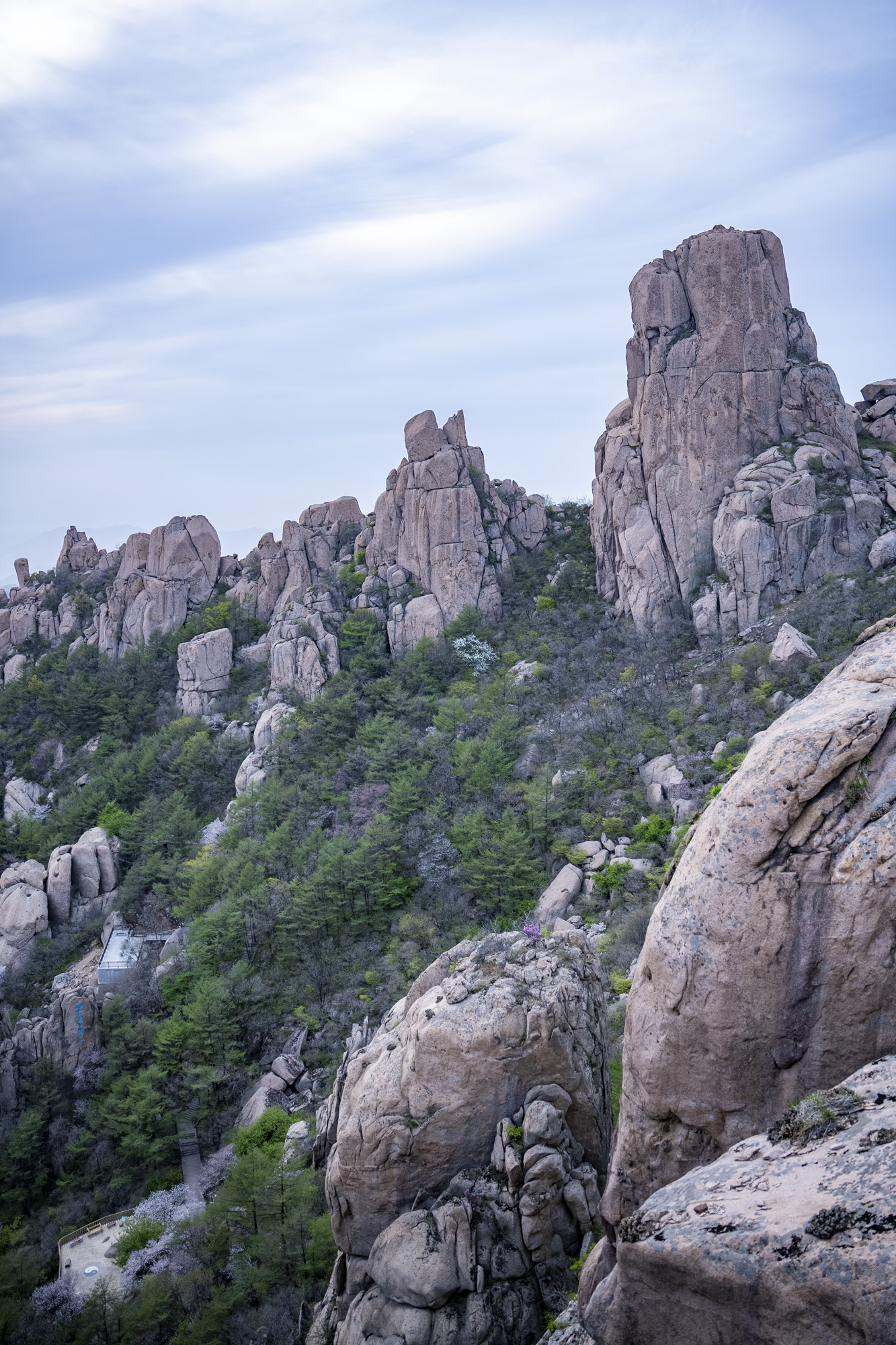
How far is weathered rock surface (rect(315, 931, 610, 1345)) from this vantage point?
11.0 metres

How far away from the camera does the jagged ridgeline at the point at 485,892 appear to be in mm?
6828

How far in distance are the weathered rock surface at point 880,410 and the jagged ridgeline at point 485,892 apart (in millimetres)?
285

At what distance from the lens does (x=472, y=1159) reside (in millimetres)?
12039

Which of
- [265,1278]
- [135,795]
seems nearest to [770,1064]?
[265,1278]

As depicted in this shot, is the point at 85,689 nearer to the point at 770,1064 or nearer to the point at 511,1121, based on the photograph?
the point at 511,1121

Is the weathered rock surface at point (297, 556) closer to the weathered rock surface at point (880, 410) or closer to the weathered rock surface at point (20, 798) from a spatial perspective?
the weathered rock surface at point (20, 798)

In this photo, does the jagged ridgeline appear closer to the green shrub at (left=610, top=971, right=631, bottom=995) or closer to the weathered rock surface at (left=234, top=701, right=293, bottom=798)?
the green shrub at (left=610, top=971, right=631, bottom=995)

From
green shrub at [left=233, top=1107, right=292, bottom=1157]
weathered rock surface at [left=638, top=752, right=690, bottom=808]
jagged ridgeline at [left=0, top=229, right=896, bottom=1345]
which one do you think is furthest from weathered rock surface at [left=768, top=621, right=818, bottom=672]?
green shrub at [left=233, top=1107, right=292, bottom=1157]

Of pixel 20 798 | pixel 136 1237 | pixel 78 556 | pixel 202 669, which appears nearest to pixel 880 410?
pixel 202 669

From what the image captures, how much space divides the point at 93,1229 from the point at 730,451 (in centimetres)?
4453

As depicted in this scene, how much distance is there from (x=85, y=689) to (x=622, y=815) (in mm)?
40787

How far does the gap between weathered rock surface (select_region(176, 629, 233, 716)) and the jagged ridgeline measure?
7.9 inches

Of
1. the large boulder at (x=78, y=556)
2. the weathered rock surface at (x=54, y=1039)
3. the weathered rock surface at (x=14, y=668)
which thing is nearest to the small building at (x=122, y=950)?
the weathered rock surface at (x=54, y=1039)

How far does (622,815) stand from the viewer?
1286 inches
